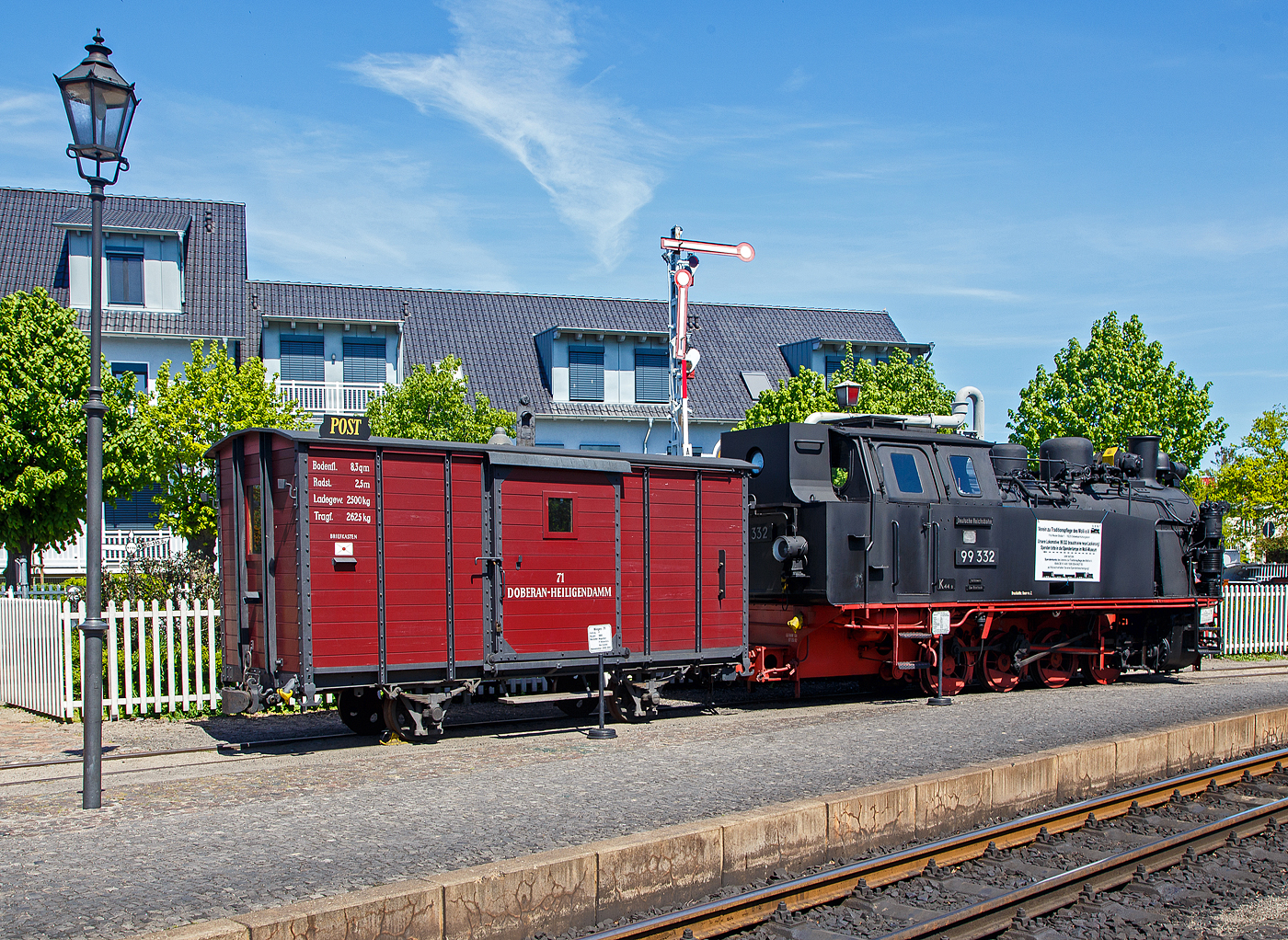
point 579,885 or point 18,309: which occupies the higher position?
point 18,309

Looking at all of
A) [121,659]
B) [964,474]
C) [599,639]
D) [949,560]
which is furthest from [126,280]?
[949,560]

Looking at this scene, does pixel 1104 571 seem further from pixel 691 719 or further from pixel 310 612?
pixel 310 612

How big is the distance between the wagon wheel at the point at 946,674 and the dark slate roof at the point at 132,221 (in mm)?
25442

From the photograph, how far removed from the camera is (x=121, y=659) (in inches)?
523

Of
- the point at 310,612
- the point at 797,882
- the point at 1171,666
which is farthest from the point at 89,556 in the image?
the point at 1171,666

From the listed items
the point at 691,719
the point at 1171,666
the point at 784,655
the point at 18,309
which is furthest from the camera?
the point at 18,309

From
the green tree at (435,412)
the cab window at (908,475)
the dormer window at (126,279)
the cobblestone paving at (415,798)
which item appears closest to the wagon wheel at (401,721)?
the cobblestone paving at (415,798)

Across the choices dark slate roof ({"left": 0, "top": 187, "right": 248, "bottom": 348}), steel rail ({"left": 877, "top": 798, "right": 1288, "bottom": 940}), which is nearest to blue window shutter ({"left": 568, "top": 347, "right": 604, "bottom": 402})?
dark slate roof ({"left": 0, "top": 187, "right": 248, "bottom": 348})

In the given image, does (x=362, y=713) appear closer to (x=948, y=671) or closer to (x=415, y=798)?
(x=415, y=798)

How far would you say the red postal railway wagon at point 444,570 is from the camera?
34.7 ft

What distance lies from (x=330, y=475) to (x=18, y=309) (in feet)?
50.2

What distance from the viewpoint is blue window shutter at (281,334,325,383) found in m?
33.4

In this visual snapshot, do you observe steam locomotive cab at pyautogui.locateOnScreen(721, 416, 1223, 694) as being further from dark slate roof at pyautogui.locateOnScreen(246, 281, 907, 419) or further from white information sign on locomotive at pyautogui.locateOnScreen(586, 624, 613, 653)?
dark slate roof at pyautogui.locateOnScreen(246, 281, 907, 419)

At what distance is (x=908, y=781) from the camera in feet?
26.7
